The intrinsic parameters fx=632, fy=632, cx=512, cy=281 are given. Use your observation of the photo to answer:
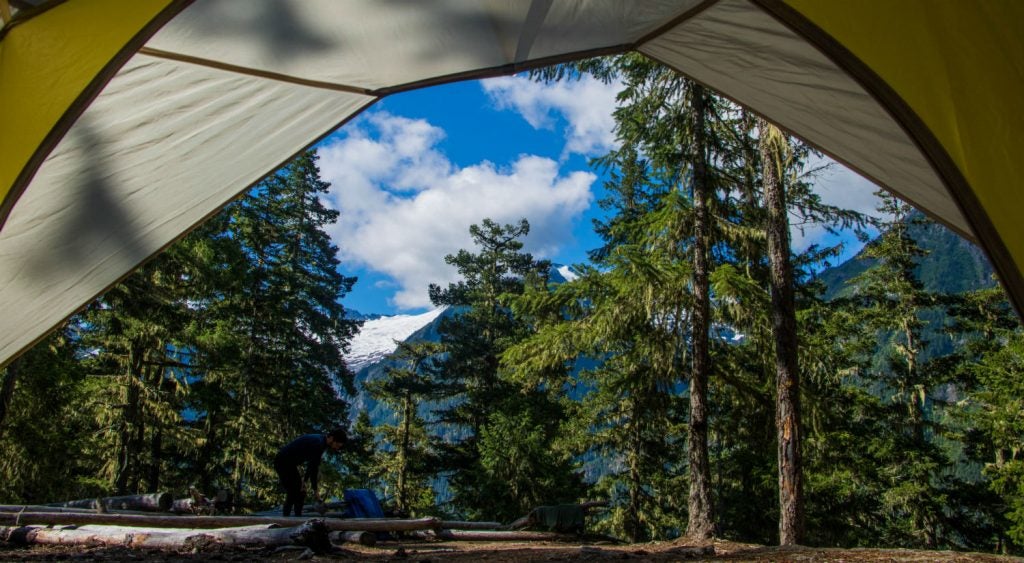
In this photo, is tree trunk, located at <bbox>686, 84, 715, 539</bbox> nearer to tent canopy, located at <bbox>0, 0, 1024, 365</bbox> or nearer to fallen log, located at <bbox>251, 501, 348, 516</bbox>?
fallen log, located at <bbox>251, 501, 348, 516</bbox>

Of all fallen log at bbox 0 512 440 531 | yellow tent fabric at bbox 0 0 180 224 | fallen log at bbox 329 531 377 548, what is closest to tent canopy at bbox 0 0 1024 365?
yellow tent fabric at bbox 0 0 180 224

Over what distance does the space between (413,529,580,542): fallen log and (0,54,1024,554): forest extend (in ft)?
8.47

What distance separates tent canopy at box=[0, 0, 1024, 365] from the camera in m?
3.28

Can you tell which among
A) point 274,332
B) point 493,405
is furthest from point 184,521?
point 493,405

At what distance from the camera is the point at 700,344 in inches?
469

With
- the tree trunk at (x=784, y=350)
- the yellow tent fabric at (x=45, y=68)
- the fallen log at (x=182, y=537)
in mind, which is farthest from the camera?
the tree trunk at (x=784, y=350)

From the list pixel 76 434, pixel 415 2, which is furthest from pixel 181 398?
pixel 415 2

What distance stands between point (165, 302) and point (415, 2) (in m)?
13.8

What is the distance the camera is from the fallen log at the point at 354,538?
7.61m

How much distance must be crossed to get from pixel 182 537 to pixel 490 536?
15.7 feet

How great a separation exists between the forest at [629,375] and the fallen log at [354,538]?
5530 mm

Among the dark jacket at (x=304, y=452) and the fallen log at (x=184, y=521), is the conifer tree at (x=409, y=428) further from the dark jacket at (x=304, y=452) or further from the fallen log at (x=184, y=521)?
the dark jacket at (x=304, y=452)

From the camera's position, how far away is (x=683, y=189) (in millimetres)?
12477

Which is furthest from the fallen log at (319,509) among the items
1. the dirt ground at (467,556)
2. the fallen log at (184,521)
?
the dirt ground at (467,556)
